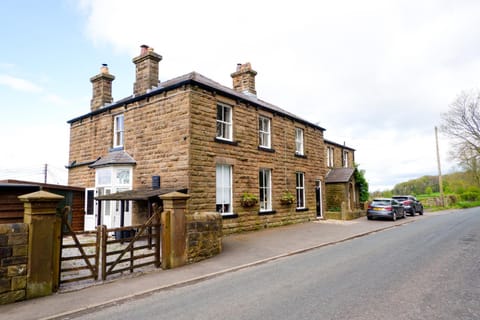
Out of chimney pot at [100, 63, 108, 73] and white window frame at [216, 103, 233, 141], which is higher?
chimney pot at [100, 63, 108, 73]

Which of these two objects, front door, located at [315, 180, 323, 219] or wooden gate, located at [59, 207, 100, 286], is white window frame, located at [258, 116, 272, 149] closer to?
front door, located at [315, 180, 323, 219]

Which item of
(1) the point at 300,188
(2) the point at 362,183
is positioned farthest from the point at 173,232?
(2) the point at 362,183

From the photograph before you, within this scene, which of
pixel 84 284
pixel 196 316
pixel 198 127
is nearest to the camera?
pixel 196 316

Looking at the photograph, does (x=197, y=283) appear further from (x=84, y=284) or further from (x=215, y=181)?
(x=215, y=181)

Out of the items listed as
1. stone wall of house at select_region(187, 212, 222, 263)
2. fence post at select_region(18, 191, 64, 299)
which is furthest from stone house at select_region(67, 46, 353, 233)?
fence post at select_region(18, 191, 64, 299)

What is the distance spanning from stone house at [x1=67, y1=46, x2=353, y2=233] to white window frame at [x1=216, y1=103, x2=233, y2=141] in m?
0.05

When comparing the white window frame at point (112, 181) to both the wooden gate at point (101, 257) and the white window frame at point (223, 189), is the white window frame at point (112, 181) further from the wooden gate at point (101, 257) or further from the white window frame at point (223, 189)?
the wooden gate at point (101, 257)

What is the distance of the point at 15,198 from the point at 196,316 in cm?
755

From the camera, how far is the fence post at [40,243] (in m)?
5.84

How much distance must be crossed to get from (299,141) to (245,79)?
16.8 ft

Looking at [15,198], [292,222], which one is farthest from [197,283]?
[292,222]

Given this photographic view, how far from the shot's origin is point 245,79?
1898 cm

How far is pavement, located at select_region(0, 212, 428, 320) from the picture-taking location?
5293 millimetres

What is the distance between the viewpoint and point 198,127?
12.8m
